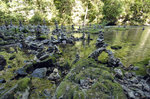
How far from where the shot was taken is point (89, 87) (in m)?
3.52

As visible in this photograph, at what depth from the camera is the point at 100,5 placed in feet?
168

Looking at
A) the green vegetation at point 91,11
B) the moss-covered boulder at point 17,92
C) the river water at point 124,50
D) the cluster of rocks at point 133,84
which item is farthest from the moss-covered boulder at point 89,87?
the green vegetation at point 91,11

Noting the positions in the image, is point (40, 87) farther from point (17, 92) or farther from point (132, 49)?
point (132, 49)

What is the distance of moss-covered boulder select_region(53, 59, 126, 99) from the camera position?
315cm

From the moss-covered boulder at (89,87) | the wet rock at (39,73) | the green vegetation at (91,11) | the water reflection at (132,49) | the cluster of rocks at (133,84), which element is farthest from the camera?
the green vegetation at (91,11)

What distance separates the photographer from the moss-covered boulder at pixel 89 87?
3.15 m

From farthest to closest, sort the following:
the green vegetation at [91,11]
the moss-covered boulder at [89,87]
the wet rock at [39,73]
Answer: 1. the green vegetation at [91,11]
2. the wet rock at [39,73]
3. the moss-covered boulder at [89,87]

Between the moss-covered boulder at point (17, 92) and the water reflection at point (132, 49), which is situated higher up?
the moss-covered boulder at point (17, 92)

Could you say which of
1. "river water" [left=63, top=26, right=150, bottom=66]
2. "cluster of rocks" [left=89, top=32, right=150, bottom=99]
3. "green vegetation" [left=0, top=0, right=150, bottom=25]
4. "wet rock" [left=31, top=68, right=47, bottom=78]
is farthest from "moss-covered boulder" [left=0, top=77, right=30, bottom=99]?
"green vegetation" [left=0, top=0, right=150, bottom=25]

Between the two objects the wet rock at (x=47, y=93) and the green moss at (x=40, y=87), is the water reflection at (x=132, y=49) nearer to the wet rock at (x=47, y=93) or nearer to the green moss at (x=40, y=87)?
the green moss at (x=40, y=87)

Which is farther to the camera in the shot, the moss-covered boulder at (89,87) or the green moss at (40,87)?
the green moss at (40,87)

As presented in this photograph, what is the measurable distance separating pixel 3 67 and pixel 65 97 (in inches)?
242

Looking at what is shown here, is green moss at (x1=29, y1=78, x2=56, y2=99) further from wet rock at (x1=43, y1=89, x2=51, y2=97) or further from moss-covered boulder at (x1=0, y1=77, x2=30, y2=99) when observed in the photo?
moss-covered boulder at (x1=0, y1=77, x2=30, y2=99)

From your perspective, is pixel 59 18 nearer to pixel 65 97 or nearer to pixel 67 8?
pixel 67 8
